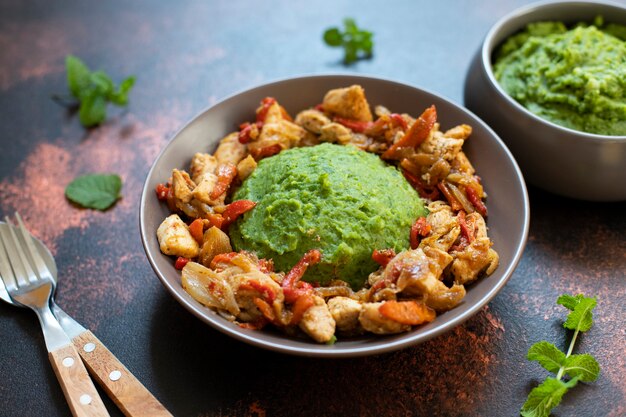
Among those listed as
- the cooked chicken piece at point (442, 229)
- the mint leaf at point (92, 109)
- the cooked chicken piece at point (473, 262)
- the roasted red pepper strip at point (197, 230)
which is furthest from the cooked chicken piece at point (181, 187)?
the mint leaf at point (92, 109)

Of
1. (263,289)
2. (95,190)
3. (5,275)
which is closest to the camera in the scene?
(263,289)

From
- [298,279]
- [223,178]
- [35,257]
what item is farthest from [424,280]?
[35,257]

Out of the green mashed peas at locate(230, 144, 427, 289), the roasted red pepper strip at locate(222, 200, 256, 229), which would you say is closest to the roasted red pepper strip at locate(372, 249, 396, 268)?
the green mashed peas at locate(230, 144, 427, 289)

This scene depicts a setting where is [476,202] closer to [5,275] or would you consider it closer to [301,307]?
[301,307]

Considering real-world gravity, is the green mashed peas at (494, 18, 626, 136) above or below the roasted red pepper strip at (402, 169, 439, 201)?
above

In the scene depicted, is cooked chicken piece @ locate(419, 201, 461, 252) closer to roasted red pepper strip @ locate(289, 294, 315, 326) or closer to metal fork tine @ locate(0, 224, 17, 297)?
roasted red pepper strip @ locate(289, 294, 315, 326)

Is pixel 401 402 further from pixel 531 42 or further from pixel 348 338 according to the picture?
pixel 531 42
